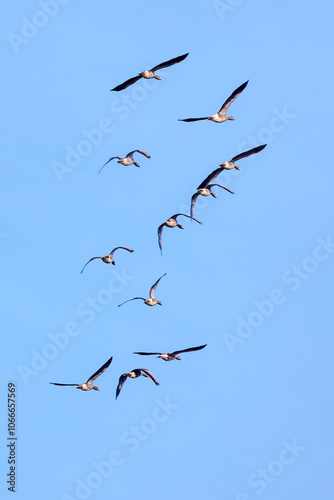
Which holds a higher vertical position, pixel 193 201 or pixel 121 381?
pixel 193 201

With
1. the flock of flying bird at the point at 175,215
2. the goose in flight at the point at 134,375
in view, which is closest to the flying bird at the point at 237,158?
the flock of flying bird at the point at 175,215

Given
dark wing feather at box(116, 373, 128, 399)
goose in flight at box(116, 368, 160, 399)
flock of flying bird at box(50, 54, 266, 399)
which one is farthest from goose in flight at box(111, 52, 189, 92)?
dark wing feather at box(116, 373, 128, 399)

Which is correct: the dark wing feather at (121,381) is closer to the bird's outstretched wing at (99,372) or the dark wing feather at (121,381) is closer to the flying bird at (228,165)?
the bird's outstretched wing at (99,372)

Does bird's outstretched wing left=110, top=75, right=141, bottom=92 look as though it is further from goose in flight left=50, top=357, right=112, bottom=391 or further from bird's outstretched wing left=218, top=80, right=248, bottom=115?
goose in flight left=50, top=357, right=112, bottom=391

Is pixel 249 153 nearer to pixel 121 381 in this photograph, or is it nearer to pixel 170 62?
pixel 170 62

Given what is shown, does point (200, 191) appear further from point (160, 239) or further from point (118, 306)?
point (118, 306)

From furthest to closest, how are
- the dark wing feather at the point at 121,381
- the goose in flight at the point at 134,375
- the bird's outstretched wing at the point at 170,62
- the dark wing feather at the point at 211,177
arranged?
the dark wing feather at the point at 211,177 < the dark wing feather at the point at 121,381 < the goose in flight at the point at 134,375 < the bird's outstretched wing at the point at 170,62

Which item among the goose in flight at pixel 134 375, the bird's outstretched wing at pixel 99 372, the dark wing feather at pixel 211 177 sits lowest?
the goose in flight at pixel 134 375

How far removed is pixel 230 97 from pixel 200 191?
17.1ft

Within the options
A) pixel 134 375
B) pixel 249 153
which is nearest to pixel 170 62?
pixel 249 153

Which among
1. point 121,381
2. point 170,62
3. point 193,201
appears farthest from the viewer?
point 193,201

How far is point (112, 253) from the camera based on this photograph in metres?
86.6

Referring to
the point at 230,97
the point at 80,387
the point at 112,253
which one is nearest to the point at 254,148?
the point at 230,97

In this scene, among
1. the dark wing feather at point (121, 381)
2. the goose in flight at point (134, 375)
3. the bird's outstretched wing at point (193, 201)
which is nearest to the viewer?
the goose in flight at point (134, 375)
